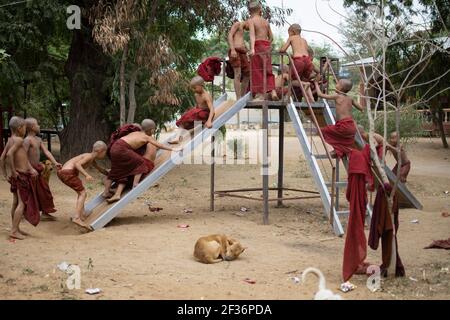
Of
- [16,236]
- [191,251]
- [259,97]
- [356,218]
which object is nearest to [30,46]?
[259,97]

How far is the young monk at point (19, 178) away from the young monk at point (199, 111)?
246 cm

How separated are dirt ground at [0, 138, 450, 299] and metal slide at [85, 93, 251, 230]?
26 centimetres

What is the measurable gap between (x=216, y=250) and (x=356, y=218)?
180 cm

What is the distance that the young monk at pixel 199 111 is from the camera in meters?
9.74

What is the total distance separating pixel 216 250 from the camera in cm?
683

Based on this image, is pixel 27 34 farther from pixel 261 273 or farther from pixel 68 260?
pixel 261 273

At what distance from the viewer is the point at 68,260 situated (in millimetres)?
6812

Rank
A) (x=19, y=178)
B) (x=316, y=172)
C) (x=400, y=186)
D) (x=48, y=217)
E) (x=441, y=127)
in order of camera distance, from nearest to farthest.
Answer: (x=19, y=178)
(x=316, y=172)
(x=48, y=217)
(x=400, y=186)
(x=441, y=127)

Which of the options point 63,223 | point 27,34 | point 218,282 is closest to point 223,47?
point 27,34

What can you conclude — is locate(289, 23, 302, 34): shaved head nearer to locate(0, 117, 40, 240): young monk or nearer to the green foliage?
locate(0, 117, 40, 240): young monk

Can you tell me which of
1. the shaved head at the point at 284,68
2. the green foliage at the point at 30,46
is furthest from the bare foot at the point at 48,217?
the shaved head at the point at 284,68

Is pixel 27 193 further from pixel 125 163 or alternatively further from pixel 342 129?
pixel 342 129

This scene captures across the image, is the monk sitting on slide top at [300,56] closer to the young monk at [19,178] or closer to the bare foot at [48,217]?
the young monk at [19,178]

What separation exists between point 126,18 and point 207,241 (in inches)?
294
